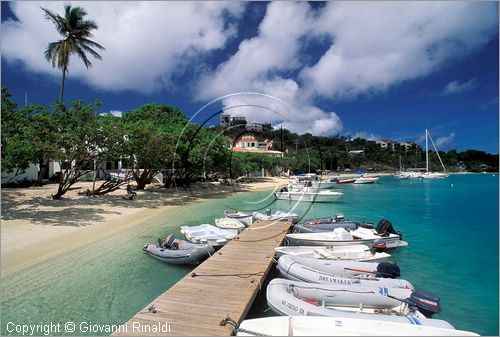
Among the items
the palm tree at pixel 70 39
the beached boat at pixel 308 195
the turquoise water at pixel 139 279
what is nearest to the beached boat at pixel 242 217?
the turquoise water at pixel 139 279

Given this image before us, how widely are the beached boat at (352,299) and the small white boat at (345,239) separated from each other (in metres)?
4.57

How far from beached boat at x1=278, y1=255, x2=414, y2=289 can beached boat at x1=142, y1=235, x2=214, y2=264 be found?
296 centimetres

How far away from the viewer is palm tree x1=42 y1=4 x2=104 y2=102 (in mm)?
31344

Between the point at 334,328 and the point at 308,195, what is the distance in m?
26.2

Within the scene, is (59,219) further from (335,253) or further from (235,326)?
(235,326)

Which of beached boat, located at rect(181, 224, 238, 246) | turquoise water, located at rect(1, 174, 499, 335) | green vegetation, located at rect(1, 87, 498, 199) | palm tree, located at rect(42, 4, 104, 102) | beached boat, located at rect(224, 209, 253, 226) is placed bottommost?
turquoise water, located at rect(1, 174, 499, 335)

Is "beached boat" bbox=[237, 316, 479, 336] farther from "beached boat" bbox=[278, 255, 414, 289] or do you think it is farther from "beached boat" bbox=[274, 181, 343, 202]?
"beached boat" bbox=[274, 181, 343, 202]

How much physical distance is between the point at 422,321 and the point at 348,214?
19076 millimetres

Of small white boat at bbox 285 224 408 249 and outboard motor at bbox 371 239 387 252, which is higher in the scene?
small white boat at bbox 285 224 408 249

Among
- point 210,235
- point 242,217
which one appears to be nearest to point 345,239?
point 210,235

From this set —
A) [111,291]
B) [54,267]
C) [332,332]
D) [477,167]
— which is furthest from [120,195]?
[477,167]

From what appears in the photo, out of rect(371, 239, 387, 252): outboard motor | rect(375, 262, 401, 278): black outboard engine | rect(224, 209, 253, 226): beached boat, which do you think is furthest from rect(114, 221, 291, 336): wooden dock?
rect(224, 209, 253, 226): beached boat

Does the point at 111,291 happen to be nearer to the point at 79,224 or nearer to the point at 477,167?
the point at 79,224

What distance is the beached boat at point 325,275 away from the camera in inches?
319
